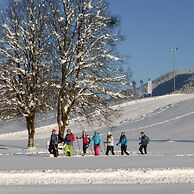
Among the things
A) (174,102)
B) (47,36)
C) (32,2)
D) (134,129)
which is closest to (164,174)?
(47,36)

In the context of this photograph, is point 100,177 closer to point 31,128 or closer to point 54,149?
point 54,149

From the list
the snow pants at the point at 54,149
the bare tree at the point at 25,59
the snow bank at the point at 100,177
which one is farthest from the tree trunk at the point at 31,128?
the snow bank at the point at 100,177

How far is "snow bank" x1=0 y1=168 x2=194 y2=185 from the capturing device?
14359 mm

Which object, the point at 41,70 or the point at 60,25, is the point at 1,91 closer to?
the point at 41,70

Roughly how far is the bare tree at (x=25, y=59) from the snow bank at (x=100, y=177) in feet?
42.5

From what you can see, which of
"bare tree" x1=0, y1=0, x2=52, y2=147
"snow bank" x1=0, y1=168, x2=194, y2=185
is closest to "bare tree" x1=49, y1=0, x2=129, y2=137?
"bare tree" x1=0, y1=0, x2=52, y2=147

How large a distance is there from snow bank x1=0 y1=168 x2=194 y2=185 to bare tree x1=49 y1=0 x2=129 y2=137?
12.2m

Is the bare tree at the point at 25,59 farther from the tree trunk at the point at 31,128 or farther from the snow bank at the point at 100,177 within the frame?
the snow bank at the point at 100,177

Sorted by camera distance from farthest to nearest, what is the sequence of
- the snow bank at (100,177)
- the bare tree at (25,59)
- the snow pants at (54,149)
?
1. the bare tree at (25,59)
2. the snow pants at (54,149)
3. the snow bank at (100,177)

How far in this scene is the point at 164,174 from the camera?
50.5 ft

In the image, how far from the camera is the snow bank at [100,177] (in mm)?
14359

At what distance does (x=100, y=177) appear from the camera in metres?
15.1

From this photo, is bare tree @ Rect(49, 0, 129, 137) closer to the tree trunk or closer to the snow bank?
the tree trunk

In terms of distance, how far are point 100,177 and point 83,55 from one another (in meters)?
13.6
